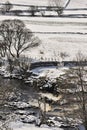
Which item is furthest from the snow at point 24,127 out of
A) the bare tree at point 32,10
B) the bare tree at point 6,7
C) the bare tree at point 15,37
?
the bare tree at point 6,7

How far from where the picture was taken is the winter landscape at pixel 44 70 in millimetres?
26250

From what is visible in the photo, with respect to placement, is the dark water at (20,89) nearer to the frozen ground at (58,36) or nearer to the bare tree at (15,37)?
the bare tree at (15,37)

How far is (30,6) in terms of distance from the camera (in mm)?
63938

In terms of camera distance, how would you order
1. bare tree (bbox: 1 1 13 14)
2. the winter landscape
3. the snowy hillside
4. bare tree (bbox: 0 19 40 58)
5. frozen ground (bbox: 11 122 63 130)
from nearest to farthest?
1. frozen ground (bbox: 11 122 63 130)
2. the winter landscape
3. bare tree (bbox: 0 19 40 58)
4. bare tree (bbox: 1 1 13 14)
5. the snowy hillside

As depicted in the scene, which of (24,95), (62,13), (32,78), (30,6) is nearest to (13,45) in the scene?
(32,78)

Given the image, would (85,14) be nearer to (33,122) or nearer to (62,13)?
(62,13)

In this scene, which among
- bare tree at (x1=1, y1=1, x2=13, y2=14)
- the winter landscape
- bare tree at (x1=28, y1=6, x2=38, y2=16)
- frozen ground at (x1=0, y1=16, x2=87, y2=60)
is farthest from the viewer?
bare tree at (x1=1, y1=1, x2=13, y2=14)

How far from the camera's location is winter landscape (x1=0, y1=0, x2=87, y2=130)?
26.2 m

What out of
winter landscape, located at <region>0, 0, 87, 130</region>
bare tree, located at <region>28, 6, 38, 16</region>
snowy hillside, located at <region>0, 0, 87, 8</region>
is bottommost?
winter landscape, located at <region>0, 0, 87, 130</region>

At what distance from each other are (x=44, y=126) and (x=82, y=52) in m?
17.9

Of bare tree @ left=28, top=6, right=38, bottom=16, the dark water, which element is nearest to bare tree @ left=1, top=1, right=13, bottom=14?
bare tree @ left=28, top=6, right=38, bottom=16

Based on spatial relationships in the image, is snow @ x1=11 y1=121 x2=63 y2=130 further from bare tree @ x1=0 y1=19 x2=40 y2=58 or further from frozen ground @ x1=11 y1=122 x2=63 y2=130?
bare tree @ x1=0 y1=19 x2=40 y2=58

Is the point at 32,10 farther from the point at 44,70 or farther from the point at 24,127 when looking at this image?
the point at 24,127

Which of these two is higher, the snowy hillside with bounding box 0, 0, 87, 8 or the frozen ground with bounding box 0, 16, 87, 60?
the snowy hillside with bounding box 0, 0, 87, 8
